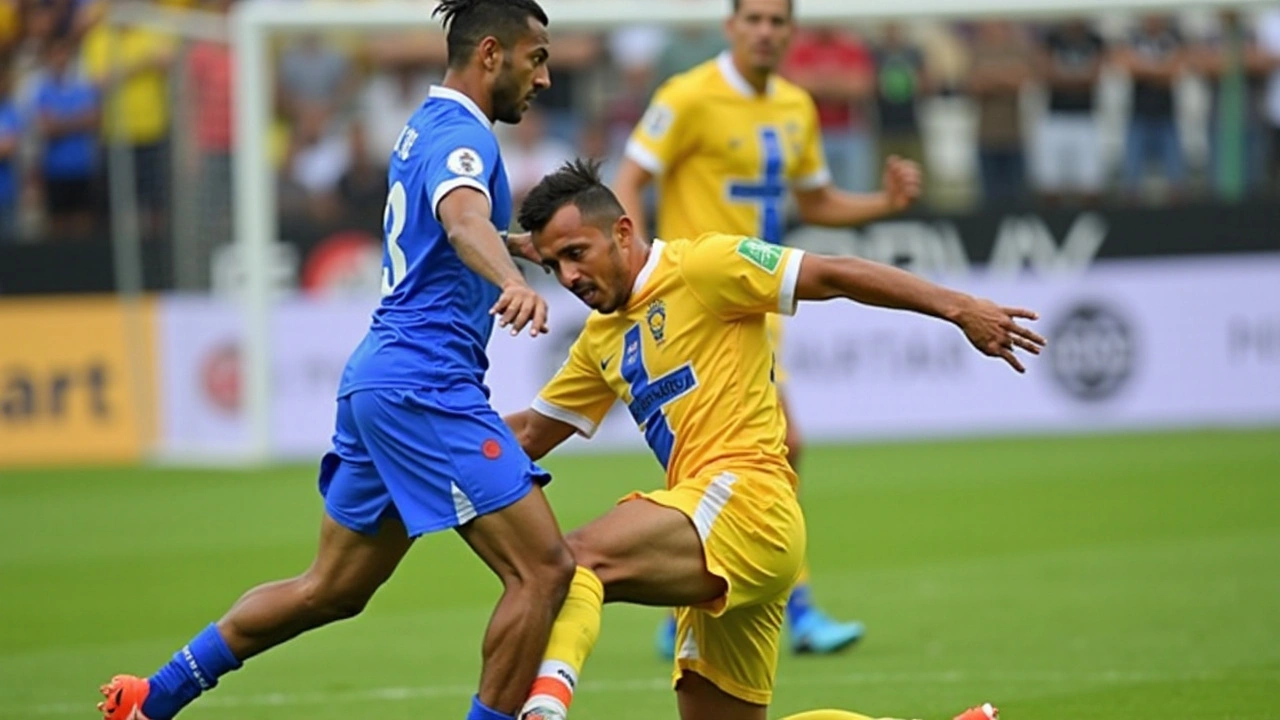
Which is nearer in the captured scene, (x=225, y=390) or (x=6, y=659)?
(x=6, y=659)

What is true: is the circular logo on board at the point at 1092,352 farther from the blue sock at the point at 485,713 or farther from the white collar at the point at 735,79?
the blue sock at the point at 485,713

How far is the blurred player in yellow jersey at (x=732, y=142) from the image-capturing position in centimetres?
962

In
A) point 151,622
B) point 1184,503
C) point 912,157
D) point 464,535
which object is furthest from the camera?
point 912,157

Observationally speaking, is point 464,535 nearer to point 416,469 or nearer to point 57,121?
point 416,469

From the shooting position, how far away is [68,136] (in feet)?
66.8

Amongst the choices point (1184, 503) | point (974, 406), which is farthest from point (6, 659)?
point (974, 406)

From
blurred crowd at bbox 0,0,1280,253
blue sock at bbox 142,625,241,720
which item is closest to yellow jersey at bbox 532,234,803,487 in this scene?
blue sock at bbox 142,625,241,720

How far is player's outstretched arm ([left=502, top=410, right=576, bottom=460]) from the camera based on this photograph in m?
6.82

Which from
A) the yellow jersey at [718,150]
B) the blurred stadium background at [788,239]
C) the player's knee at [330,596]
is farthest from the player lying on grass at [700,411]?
the blurred stadium background at [788,239]

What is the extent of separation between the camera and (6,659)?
9523 mm

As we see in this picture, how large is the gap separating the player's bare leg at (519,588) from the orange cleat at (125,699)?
1329mm

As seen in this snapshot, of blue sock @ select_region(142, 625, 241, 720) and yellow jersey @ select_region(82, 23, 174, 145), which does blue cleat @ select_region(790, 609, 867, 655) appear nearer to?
blue sock @ select_region(142, 625, 241, 720)

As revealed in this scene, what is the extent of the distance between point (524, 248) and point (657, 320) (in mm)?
603

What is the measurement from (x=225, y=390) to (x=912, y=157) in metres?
6.77
